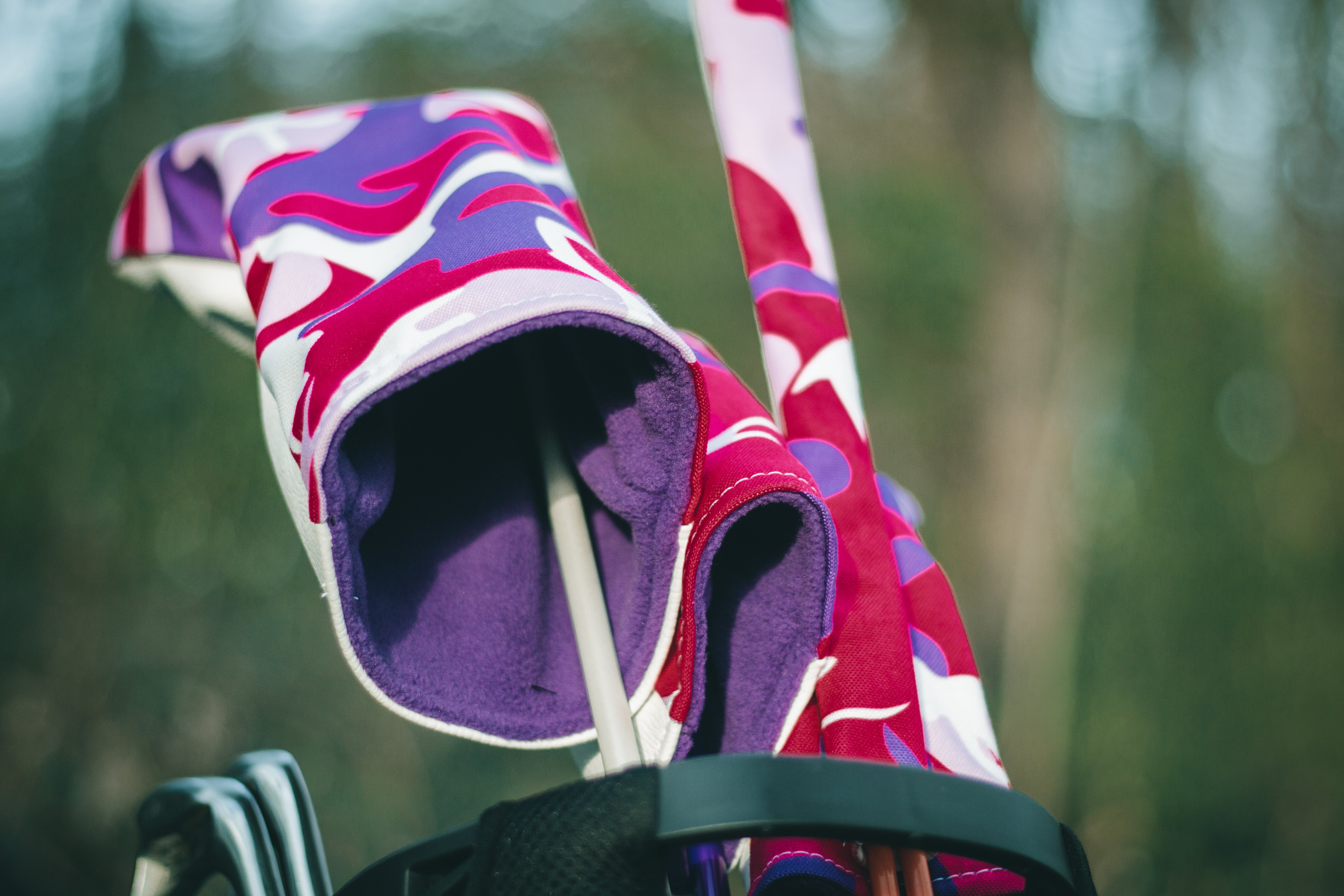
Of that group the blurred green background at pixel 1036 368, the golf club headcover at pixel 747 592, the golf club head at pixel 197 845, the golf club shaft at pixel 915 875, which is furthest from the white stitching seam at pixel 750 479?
the blurred green background at pixel 1036 368

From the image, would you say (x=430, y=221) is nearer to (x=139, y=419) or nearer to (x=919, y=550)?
(x=919, y=550)

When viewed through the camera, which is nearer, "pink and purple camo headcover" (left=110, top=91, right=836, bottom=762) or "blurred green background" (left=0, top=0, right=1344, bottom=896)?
"pink and purple camo headcover" (left=110, top=91, right=836, bottom=762)

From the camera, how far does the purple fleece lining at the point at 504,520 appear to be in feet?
0.99

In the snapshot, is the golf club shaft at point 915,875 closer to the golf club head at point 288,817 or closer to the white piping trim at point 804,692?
the white piping trim at point 804,692

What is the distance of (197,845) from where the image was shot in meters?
0.39

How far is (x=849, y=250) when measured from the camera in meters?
2.14

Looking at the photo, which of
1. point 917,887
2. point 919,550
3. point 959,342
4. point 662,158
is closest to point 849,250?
point 959,342

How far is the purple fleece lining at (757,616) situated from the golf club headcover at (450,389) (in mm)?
21

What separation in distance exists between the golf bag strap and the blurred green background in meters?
1.56

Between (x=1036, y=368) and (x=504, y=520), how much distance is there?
1.95 meters

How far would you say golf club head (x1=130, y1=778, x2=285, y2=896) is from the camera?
0.39 metres

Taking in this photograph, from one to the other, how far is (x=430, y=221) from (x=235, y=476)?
148 cm

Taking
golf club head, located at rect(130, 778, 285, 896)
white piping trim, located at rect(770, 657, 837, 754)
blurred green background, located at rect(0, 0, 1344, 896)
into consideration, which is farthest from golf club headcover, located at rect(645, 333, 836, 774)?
blurred green background, located at rect(0, 0, 1344, 896)

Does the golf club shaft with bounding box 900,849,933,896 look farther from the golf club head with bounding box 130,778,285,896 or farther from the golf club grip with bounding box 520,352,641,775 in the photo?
the golf club head with bounding box 130,778,285,896
